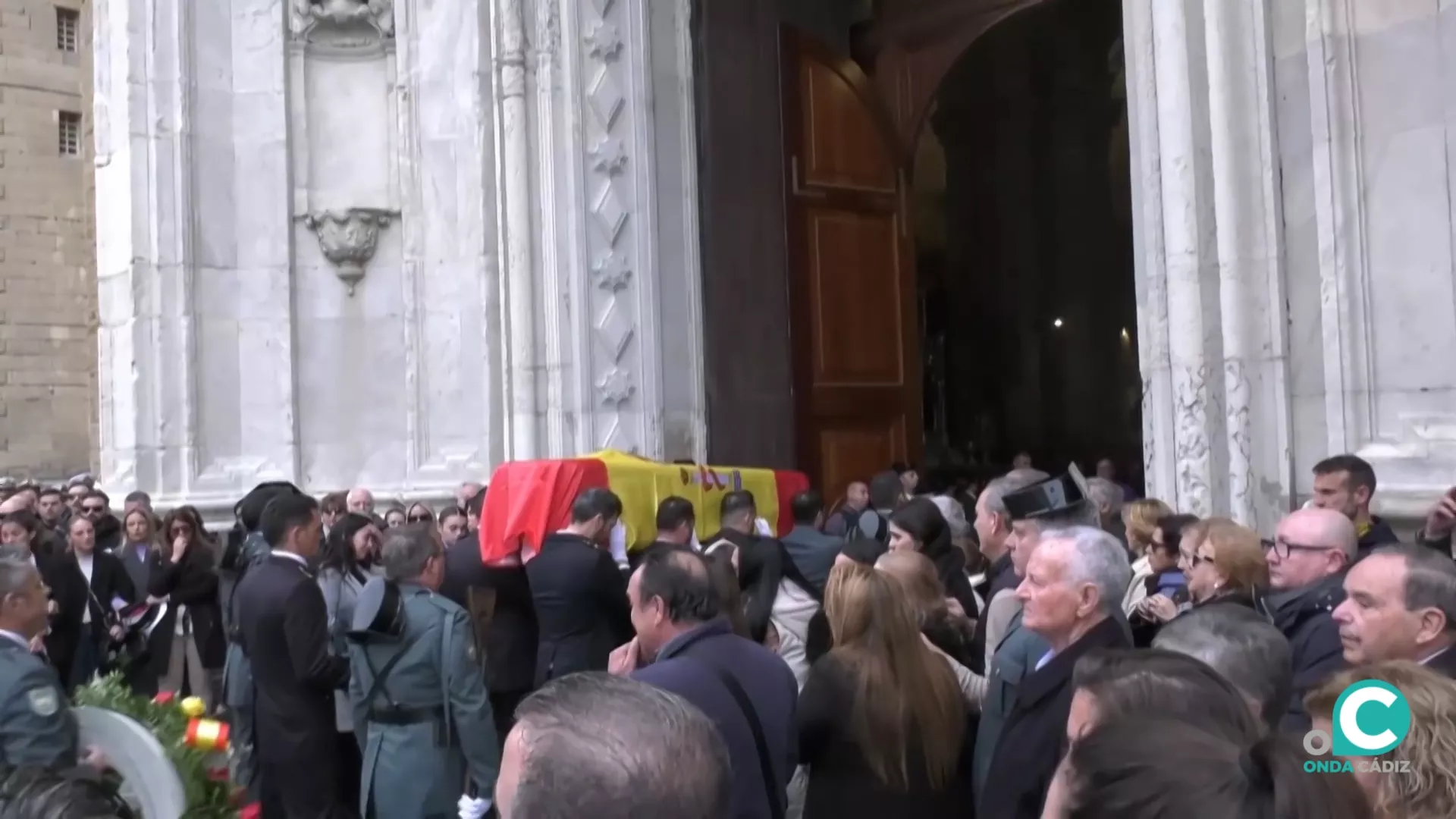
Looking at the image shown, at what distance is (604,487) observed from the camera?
6.39m

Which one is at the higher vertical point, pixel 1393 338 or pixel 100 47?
pixel 100 47

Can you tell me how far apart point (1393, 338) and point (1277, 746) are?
4.53m

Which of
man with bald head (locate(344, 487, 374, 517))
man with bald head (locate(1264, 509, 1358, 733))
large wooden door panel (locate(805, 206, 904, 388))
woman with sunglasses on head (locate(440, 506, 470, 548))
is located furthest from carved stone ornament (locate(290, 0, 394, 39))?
man with bald head (locate(1264, 509, 1358, 733))

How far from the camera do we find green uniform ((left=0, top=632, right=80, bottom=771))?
3203 mm

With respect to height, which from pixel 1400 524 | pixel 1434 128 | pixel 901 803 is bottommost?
pixel 901 803

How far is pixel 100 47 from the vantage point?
1017 centimetres

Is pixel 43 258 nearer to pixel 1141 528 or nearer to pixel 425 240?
pixel 425 240

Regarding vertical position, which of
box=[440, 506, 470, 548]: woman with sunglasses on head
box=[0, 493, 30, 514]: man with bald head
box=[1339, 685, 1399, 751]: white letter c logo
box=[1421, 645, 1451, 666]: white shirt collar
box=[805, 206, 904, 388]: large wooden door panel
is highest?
box=[805, 206, 904, 388]: large wooden door panel

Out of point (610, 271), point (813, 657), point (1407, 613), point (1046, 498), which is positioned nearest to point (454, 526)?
point (610, 271)

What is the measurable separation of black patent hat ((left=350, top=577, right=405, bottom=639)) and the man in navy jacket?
1.32 metres

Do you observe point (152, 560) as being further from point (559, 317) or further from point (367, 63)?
point (367, 63)

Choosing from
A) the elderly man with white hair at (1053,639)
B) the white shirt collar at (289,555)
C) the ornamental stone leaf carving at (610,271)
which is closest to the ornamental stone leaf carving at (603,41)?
the ornamental stone leaf carving at (610,271)

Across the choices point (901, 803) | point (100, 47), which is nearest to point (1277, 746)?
point (901, 803)

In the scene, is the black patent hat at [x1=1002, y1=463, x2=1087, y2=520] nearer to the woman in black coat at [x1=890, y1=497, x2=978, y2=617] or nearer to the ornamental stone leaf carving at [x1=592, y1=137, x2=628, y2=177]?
the woman in black coat at [x1=890, y1=497, x2=978, y2=617]
